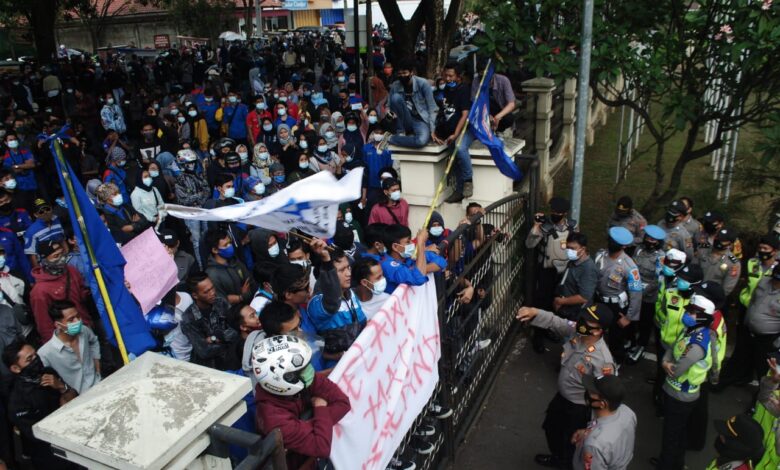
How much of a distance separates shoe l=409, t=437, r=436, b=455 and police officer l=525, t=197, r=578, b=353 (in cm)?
259

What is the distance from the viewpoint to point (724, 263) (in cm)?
618

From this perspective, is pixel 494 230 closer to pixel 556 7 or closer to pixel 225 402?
pixel 556 7

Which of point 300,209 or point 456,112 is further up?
point 456,112

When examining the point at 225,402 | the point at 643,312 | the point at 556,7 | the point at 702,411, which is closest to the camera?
the point at 225,402

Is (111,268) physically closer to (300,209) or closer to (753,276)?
(300,209)

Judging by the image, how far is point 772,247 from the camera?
19.0 feet

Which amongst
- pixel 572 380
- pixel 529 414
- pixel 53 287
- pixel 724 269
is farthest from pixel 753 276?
pixel 53 287

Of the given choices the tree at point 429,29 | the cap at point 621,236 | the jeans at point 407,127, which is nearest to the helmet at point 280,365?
the cap at point 621,236

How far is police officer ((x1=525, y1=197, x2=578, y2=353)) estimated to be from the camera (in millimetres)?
6672

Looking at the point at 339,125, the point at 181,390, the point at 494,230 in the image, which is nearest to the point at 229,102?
the point at 339,125

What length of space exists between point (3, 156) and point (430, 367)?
9.13 metres

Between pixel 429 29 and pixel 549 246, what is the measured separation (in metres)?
9.29

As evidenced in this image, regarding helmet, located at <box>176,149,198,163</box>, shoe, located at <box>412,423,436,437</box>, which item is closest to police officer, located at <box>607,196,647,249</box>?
shoe, located at <box>412,423,436,437</box>

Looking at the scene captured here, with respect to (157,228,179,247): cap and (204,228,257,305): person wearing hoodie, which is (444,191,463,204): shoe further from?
(157,228,179,247): cap
